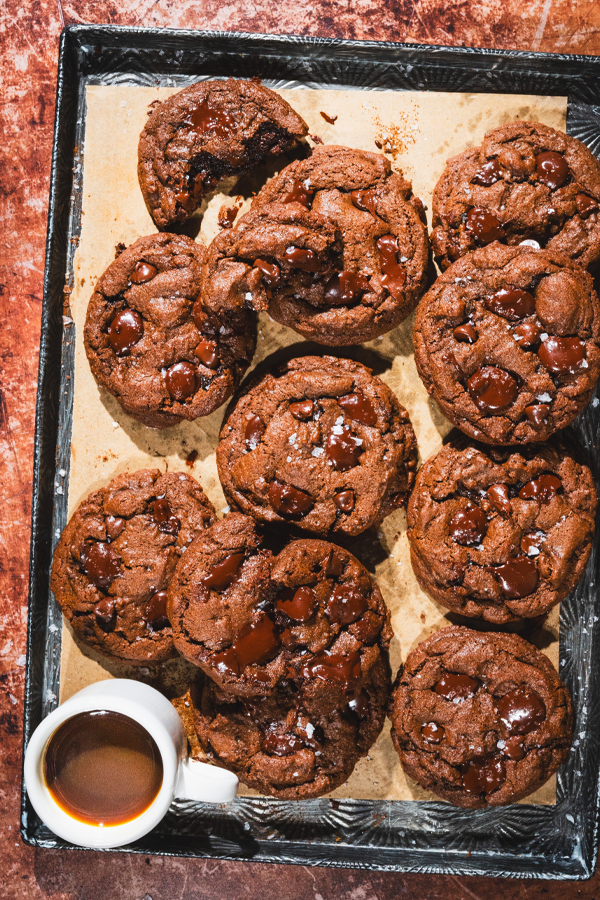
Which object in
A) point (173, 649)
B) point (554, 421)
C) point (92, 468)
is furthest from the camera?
point (92, 468)

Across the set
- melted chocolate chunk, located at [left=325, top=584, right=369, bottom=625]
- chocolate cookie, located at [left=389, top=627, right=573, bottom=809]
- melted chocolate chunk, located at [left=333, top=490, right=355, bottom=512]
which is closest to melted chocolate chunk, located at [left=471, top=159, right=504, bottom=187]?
melted chocolate chunk, located at [left=333, top=490, right=355, bottom=512]

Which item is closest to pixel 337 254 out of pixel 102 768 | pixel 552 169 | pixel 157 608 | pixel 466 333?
pixel 466 333

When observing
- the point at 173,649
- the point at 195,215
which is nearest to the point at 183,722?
the point at 173,649

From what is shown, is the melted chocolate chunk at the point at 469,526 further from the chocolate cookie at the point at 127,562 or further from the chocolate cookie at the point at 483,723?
the chocolate cookie at the point at 127,562

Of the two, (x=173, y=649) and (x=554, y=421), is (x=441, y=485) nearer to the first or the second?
(x=554, y=421)

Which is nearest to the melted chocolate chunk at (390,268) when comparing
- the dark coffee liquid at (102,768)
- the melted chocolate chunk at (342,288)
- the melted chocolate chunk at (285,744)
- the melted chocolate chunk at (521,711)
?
the melted chocolate chunk at (342,288)

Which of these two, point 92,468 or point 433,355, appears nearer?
point 433,355

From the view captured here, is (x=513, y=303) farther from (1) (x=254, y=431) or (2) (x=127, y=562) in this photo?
(2) (x=127, y=562)
